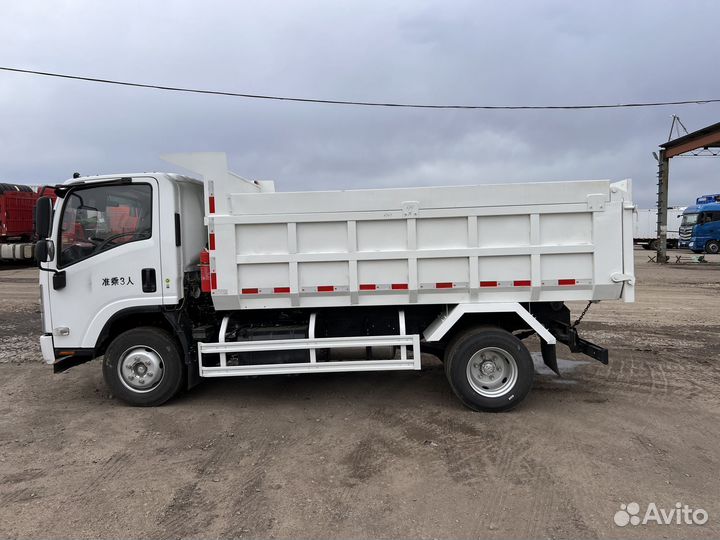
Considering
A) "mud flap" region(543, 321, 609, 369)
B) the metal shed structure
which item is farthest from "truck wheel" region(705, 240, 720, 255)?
"mud flap" region(543, 321, 609, 369)

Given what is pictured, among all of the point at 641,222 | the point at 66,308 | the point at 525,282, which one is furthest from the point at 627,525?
the point at 641,222

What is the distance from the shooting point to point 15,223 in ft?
63.7

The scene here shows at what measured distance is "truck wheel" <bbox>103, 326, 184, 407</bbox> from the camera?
5125 mm

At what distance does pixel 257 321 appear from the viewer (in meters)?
5.35

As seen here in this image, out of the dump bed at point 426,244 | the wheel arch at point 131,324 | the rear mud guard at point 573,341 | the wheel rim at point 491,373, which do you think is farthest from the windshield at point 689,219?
the wheel arch at point 131,324

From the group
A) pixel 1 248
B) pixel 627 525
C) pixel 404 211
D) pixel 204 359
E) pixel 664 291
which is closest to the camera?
pixel 627 525

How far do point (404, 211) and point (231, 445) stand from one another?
105 inches

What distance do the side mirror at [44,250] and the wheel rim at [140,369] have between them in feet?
4.01

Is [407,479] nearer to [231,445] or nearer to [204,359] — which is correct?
[231,445]

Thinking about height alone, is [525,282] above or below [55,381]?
above

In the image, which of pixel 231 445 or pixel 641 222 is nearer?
pixel 231 445

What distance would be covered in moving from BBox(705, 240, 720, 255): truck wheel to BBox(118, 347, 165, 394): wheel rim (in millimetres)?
Result: 36523

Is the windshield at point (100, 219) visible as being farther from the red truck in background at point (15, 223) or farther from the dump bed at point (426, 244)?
the red truck in background at point (15, 223)

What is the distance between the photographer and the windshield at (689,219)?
1315 inches
